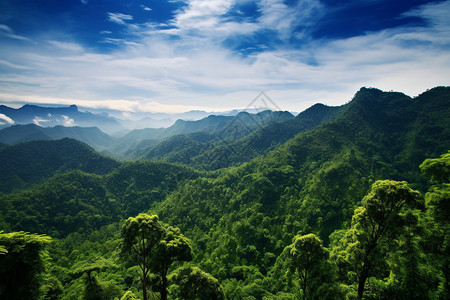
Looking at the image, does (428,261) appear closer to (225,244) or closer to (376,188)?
(376,188)

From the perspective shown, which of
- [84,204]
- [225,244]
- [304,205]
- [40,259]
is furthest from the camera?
[84,204]

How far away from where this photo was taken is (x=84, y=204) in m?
86.2

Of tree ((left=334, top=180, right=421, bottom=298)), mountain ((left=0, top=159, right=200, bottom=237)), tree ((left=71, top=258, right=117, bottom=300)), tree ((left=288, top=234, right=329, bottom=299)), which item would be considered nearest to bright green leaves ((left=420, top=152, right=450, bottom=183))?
tree ((left=334, top=180, right=421, bottom=298))

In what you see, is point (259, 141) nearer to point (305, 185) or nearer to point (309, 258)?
point (305, 185)

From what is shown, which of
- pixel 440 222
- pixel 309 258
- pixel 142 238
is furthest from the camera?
pixel 142 238

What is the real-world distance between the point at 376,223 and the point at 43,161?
Answer: 667 ft

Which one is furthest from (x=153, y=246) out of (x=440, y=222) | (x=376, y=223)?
(x=440, y=222)

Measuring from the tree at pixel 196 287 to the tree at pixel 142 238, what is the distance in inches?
90.3

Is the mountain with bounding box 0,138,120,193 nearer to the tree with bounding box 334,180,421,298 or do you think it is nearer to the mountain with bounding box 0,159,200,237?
the mountain with bounding box 0,159,200,237

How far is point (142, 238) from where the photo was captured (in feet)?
43.9

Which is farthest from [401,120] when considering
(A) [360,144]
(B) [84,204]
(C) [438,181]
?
(B) [84,204]

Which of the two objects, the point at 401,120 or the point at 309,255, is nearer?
the point at 309,255

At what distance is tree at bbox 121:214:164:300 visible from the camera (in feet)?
43.9

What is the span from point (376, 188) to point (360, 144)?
8077 cm
